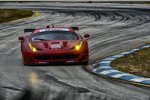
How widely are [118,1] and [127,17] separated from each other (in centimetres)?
2146

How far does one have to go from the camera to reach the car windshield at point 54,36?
15.4 metres

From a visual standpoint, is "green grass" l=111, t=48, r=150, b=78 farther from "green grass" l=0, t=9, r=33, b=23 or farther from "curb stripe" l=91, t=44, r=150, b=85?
"green grass" l=0, t=9, r=33, b=23

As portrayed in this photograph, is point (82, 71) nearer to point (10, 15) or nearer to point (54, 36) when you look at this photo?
point (54, 36)

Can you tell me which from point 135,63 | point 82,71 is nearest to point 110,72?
point 82,71

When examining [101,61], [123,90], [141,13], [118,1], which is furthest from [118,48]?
[118,1]

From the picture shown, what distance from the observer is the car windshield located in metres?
15.4

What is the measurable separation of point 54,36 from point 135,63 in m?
2.92

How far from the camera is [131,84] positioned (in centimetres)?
1068

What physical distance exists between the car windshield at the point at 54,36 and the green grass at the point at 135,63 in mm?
1712

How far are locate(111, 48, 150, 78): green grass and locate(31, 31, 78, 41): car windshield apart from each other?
5.62 ft

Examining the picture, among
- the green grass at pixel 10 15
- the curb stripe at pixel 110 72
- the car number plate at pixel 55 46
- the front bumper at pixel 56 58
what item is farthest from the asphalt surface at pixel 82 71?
the green grass at pixel 10 15

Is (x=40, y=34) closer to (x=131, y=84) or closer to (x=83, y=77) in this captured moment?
(x=83, y=77)

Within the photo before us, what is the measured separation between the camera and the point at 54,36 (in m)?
15.5

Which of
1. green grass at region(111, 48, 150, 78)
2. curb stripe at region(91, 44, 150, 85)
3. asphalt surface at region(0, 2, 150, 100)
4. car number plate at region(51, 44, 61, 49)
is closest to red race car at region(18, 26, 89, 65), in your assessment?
car number plate at region(51, 44, 61, 49)
